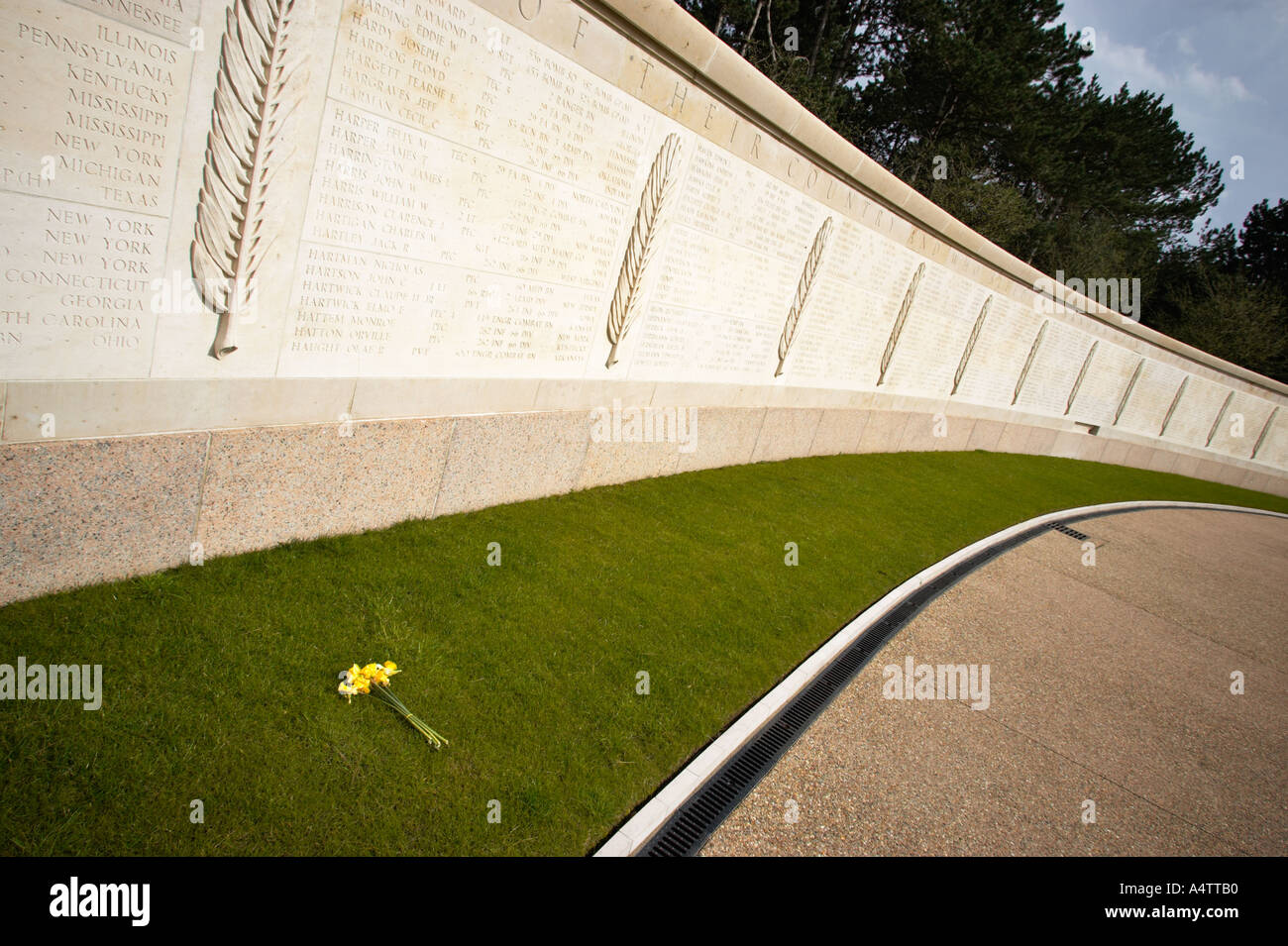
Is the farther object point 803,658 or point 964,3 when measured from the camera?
point 964,3

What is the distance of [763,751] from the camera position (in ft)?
14.1

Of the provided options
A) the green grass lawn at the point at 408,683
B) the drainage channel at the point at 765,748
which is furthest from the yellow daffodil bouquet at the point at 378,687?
the drainage channel at the point at 765,748

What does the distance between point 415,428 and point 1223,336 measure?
125 feet

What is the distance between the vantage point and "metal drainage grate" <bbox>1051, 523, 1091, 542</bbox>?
35.7 ft

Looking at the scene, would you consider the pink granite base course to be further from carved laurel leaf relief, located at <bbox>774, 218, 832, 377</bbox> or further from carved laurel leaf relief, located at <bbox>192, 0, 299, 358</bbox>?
carved laurel leaf relief, located at <bbox>774, 218, 832, 377</bbox>

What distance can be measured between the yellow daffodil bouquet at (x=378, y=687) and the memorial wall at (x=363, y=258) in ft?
4.91

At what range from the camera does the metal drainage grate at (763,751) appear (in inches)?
138

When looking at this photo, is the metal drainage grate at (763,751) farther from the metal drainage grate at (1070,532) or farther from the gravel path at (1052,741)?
the metal drainage grate at (1070,532)

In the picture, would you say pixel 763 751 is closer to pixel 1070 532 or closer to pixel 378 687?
pixel 378 687
